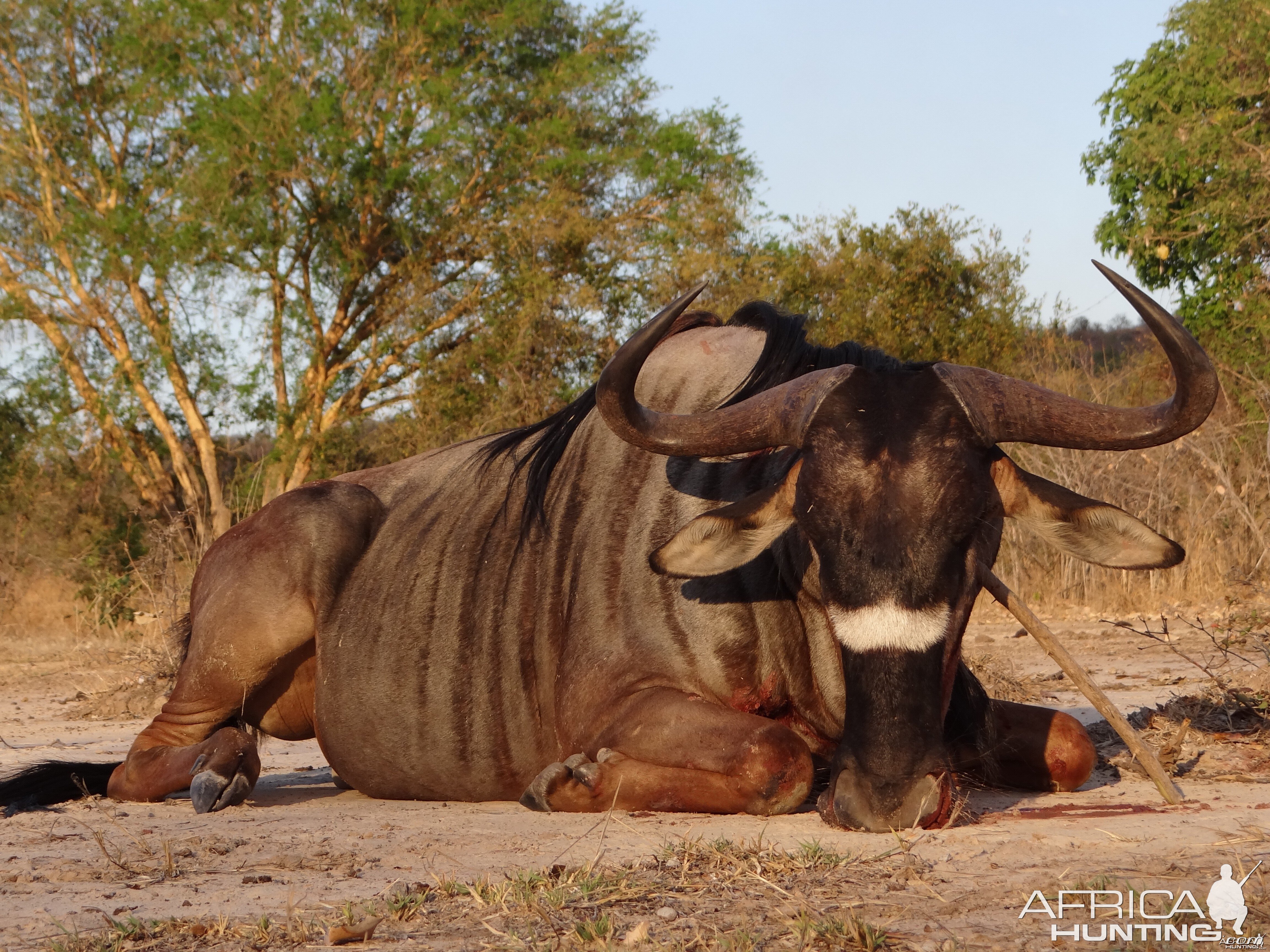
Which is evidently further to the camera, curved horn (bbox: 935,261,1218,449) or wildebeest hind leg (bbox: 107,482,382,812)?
wildebeest hind leg (bbox: 107,482,382,812)

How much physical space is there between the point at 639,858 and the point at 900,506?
4.08 feet

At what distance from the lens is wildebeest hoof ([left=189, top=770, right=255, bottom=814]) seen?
5.06 metres

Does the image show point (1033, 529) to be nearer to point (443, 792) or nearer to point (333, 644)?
point (443, 792)

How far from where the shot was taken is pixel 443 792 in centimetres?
543

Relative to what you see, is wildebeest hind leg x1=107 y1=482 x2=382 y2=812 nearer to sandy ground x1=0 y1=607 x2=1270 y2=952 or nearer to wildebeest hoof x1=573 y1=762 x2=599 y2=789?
sandy ground x1=0 y1=607 x2=1270 y2=952

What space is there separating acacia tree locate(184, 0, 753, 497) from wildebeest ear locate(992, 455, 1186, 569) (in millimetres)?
15754

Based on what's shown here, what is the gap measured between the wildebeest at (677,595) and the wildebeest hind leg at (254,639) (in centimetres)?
1

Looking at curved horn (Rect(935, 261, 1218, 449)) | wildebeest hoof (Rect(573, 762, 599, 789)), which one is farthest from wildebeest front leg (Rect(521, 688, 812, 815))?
curved horn (Rect(935, 261, 1218, 449))

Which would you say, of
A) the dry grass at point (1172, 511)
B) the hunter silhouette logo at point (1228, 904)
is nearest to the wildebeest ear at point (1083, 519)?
the hunter silhouette logo at point (1228, 904)

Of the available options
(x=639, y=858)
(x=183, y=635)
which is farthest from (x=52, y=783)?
(x=639, y=858)

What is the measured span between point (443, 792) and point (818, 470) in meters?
2.42

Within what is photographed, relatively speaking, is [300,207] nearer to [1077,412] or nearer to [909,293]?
[909,293]

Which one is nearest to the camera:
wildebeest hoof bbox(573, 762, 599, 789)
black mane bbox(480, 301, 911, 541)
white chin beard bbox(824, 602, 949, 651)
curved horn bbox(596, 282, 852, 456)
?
white chin beard bbox(824, 602, 949, 651)

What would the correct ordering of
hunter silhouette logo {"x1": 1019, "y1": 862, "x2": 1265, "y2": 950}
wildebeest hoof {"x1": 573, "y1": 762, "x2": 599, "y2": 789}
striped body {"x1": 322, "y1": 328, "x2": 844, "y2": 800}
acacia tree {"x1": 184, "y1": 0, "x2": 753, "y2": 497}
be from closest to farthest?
hunter silhouette logo {"x1": 1019, "y1": 862, "x2": 1265, "y2": 950} < wildebeest hoof {"x1": 573, "y1": 762, "x2": 599, "y2": 789} < striped body {"x1": 322, "y1": 328, "x2": 844, "y2": 800} < acacia tree {"x1": 184, "y1": 0, "x2": 753, "y2": 497}
